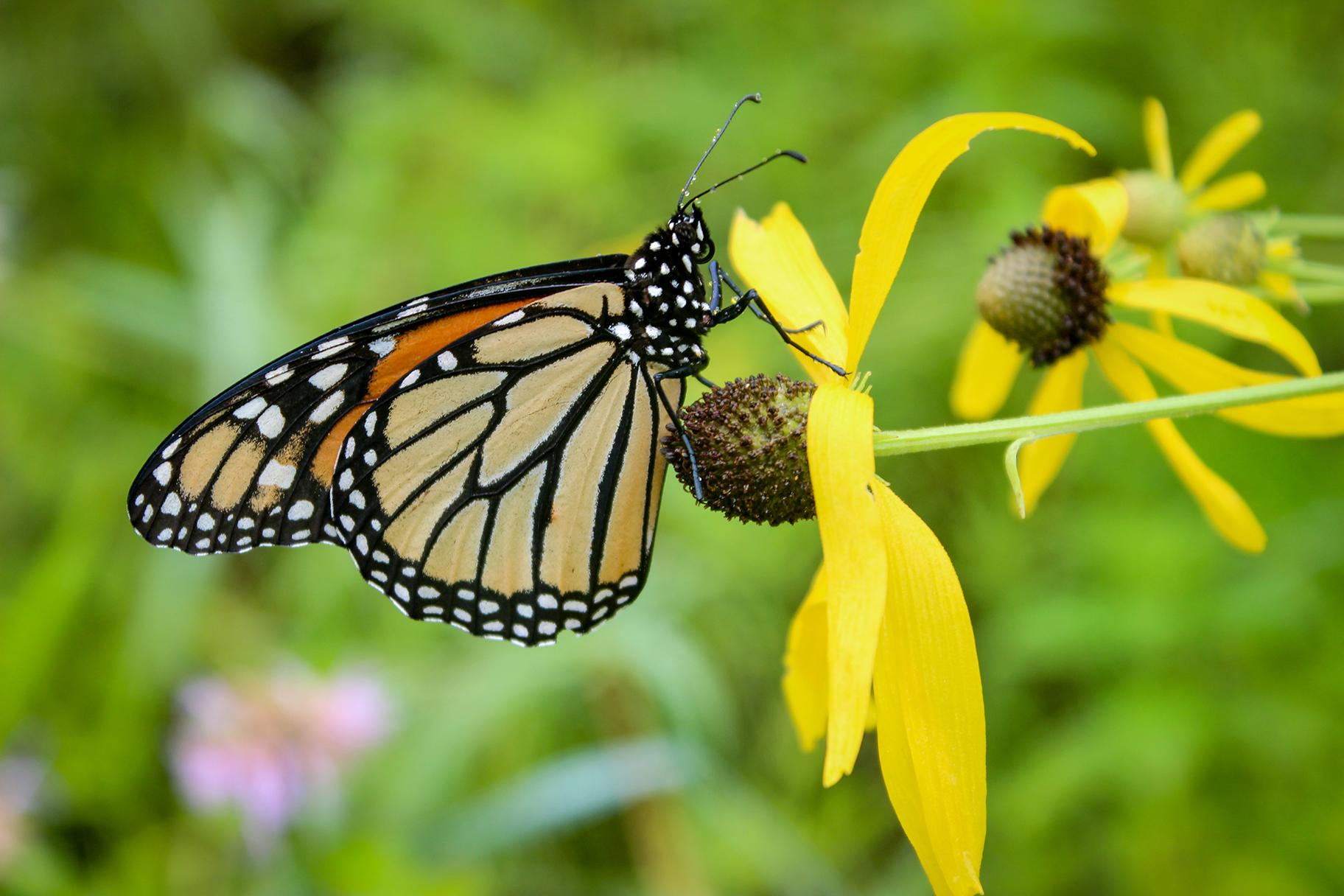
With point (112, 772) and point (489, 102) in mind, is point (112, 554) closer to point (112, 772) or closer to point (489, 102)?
point (112, 772)

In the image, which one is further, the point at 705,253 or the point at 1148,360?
the point at 705,253

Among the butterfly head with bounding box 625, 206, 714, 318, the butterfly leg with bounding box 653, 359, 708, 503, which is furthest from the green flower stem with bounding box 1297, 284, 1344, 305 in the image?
the butterfly head with bounding box 625, 206, 714, 318

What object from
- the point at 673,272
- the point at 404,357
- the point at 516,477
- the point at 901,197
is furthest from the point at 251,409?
the point at 901,197

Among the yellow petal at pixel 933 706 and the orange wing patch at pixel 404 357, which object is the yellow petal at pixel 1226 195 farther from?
the orange wing patch at pixel 404 357

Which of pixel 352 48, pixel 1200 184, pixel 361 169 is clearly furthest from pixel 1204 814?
pixel 352 48

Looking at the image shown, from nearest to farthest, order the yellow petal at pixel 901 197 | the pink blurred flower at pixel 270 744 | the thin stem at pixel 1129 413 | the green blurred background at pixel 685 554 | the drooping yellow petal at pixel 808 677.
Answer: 1. the thin stem at pixel 1129 413
2. the yellow petal at pixel 901 197
3. the drooping yellow petal at pixel 808 677
4. the green blurred background at pixel 685 554
5. the pink blurred flower at pixel 270 744

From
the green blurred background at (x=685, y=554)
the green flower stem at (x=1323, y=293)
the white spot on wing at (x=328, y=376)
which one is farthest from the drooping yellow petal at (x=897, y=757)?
the green blurred background at (x=685, y=554)

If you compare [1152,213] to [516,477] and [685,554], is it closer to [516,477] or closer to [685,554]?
[516,477]
